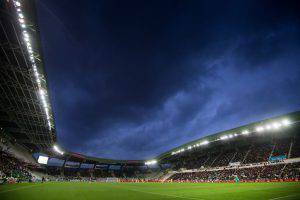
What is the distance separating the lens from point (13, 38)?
1905cm

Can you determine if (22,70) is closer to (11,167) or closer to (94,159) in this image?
(11,167)

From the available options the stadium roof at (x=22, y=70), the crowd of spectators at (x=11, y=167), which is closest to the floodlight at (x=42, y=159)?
the crowd of spectators at (x=11, y=167)

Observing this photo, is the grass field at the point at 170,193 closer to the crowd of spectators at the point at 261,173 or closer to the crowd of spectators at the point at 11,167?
the crowd of spectators at the point at 261,173

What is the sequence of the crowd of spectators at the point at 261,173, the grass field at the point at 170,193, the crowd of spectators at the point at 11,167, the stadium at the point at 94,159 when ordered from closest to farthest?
the grass field at the point at 170,193
the stadium at the point at 94,159
the crowd of spectators at the point at 261,173
the crowd of spectators at the point at 11,167

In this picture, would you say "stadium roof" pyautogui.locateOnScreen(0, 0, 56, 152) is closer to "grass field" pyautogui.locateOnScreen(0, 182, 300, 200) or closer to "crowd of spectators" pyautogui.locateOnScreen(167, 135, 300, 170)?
"grass field" pyautogui.locateOnScreen(0, 182, 300, 200)

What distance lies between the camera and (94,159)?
7738 centimetres

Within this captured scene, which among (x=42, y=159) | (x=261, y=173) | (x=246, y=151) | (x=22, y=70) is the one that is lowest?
(x=261, y=173)

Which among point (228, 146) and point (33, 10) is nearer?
point (33, 10)

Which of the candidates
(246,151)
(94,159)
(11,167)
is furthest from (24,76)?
(94,159)

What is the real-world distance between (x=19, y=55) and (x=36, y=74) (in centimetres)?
290

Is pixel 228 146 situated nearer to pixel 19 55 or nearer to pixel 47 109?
pixel 47 109

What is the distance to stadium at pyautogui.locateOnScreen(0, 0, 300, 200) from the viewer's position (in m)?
16.0

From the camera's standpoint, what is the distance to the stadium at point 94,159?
52.5 ft

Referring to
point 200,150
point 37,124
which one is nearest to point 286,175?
point 200,150
